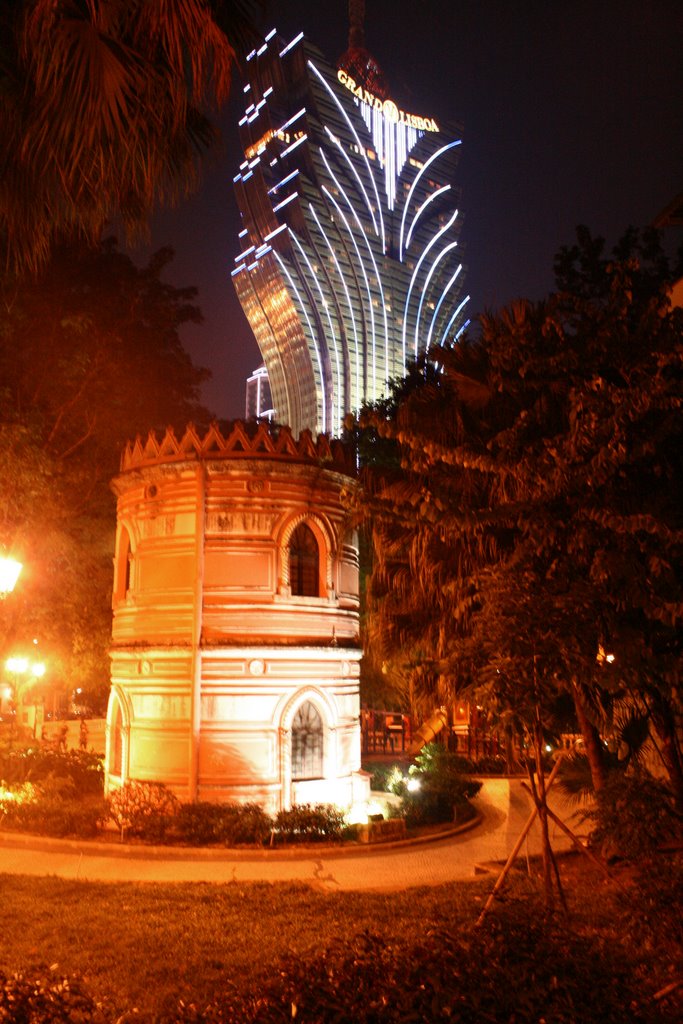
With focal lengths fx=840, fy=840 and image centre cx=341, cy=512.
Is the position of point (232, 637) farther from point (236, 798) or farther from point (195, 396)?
point (195, 396)

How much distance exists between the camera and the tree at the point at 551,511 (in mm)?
9375

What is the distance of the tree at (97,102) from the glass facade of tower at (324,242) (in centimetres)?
12368

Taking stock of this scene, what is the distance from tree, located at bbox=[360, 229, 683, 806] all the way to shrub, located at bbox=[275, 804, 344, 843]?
212 inches

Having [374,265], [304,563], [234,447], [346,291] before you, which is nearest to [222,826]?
[304,563]

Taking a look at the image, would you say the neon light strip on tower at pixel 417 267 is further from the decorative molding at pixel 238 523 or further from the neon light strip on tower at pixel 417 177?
the decorative molding at pixel 238 523

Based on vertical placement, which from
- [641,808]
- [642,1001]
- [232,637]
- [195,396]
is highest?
[195,396]

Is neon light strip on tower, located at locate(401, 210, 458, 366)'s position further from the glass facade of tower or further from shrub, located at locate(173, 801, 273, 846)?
shrub, located at locate(173, 801, 273, 846)

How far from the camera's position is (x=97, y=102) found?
8312 millimetres

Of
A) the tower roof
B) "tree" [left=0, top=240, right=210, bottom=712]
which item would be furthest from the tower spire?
"tree" [left=0, top=240, right=210, bottom=712]

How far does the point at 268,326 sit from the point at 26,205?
134470 millimetres

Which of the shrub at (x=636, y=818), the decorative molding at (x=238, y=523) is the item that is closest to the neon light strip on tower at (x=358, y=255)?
the decorative molding at (x=238, y=523)

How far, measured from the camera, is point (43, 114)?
29.1 feet

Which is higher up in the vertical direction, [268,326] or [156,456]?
[268,326]

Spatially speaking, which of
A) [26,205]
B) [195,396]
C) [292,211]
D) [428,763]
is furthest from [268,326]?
[26,205]
